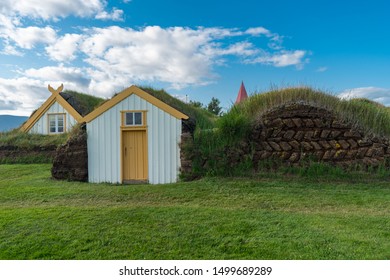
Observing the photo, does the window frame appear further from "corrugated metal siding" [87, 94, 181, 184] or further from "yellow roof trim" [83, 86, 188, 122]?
"yellow roof trim" [83, 86, 188, 122]

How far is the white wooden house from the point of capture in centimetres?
1066

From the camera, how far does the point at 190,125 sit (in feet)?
36.7

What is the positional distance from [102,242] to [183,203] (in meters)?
2.73

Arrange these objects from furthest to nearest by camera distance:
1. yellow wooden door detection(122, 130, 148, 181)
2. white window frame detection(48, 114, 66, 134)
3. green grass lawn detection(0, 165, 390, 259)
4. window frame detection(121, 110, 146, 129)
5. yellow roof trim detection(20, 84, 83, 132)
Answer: white window frame detection(48, 114, 66, 134) → yellow roof trim detection(20, 84, 83, 132) → yellow wooden door detection(122, 130, 148, 181) → window frame detection(121, 110, 146, 129) → green grass lawn detection(0, 165, 390, 259)

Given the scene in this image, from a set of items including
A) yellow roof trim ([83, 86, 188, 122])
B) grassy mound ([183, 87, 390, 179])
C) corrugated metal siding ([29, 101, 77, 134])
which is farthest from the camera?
corrugated metal siding ([29, 101, 77, 134])

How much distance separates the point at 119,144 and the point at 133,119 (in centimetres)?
115

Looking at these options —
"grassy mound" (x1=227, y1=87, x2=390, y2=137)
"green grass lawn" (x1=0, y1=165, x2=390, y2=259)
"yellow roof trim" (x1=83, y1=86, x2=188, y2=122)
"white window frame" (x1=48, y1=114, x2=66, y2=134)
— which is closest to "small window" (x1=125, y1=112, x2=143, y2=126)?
"yellow roof trim" (x1=83, y1=86, x2=188, y2=122)

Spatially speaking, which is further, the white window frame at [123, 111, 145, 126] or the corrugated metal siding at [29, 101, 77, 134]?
the corrugated metal siding at [29, 101, 77, 134]

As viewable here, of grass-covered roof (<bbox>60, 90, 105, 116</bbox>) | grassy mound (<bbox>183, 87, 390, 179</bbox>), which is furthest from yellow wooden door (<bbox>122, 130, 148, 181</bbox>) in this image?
grass-covered roof (<bbox>60, 90, 105, 116</bbox>)

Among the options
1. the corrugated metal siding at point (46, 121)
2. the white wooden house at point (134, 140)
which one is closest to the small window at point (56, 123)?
the corrugated metal siding at point (46, 121)

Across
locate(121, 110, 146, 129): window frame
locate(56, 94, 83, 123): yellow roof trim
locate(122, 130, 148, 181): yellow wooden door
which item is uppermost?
locate(56, 94, 83, 123): yellow roof trim

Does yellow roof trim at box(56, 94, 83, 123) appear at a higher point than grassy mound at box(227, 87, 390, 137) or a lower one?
higher

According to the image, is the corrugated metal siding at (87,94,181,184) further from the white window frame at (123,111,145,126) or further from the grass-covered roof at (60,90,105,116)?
the grass-covered roof at (60,90,105,116)

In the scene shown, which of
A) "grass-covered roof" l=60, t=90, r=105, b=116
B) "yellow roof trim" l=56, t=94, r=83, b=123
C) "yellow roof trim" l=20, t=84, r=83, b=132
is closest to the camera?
"yellow roof trim" l=56, t=94, r=83, b=123
